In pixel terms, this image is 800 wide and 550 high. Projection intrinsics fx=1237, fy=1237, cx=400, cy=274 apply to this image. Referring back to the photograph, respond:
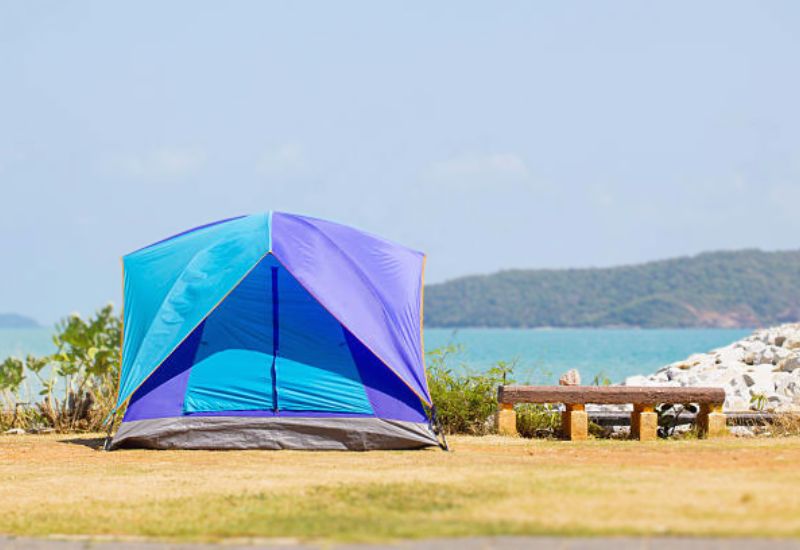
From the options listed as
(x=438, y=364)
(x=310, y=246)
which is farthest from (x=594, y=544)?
(x=438, y=364)

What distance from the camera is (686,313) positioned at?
107m

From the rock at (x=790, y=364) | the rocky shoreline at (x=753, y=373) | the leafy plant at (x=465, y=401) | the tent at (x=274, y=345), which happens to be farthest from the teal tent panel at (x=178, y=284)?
the rock at (x=790, y=364)

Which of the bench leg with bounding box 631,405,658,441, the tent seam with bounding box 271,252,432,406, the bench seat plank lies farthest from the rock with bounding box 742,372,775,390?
the tent seam with bounding box 271,252,432,406

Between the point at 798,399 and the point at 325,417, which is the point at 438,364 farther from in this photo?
the point at 798,399

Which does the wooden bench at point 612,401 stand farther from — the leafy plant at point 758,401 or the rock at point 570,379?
the leafy plant at point 758,401

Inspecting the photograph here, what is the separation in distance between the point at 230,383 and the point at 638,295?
10327cm

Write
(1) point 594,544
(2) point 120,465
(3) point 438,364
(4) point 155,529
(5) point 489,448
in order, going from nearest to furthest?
(1) point 594,544 → (4) point 155,529 → (2) point 120,465 → (5) point 489,448 → (3) point 438,364

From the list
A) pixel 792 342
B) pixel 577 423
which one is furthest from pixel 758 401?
pixel 792 342

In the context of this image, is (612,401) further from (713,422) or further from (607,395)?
(713,422)

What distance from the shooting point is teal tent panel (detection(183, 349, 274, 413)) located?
1188cm

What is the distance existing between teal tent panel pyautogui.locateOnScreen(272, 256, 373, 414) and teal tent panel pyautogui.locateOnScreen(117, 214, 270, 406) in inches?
16.3

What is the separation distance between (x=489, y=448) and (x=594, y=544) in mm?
5238

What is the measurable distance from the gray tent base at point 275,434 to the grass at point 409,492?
9.6 inches

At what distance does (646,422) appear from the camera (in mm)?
12844
